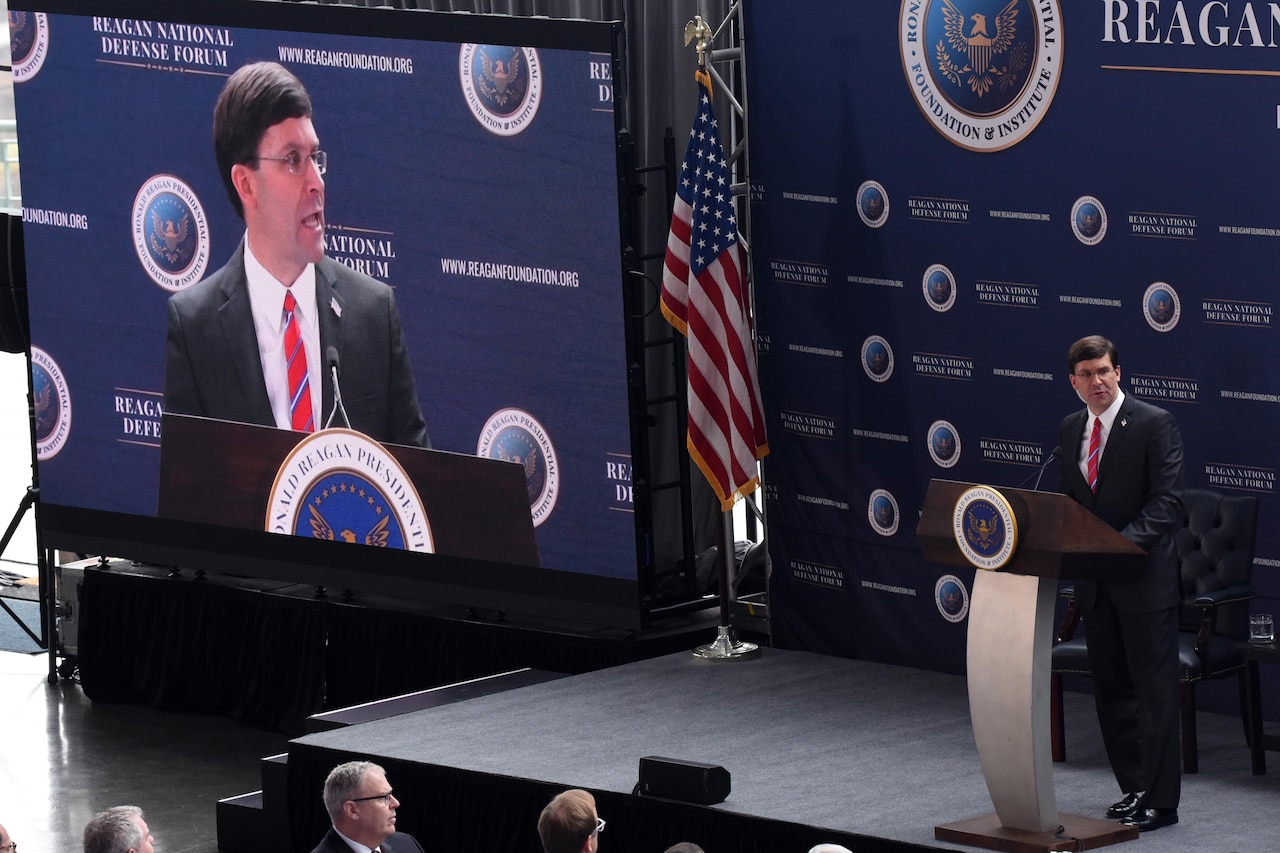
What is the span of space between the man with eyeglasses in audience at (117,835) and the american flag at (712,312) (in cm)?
393

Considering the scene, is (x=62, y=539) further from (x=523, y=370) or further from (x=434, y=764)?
(x=434, y=764)

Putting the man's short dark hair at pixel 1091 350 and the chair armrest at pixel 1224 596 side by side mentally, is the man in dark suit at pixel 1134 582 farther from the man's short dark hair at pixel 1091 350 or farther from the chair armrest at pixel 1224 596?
the chair armrest at pixel 1224 596

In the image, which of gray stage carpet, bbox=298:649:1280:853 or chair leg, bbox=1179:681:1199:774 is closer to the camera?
gray stage carpet, bbox=298:649:1280:853

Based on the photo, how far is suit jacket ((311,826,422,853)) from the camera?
575cm

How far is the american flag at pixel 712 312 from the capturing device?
8.52 meters

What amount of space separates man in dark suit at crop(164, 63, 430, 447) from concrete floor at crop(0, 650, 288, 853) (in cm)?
149

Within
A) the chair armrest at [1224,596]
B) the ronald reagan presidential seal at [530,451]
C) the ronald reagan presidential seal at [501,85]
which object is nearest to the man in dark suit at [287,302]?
the ronald reagan presidential seal at [530,451]

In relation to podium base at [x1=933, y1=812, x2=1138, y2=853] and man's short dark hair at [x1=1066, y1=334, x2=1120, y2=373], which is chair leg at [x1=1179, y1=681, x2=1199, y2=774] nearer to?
podium base at [x1=933, y1=812, x2=1138, y2=853]

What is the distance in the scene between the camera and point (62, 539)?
10.8 metres

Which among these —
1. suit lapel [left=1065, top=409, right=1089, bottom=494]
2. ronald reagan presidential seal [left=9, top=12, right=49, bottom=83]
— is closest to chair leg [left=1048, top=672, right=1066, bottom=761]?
suit lapel [left=1065, top=409, right=1089, bottom=494]

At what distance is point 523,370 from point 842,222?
1.45m

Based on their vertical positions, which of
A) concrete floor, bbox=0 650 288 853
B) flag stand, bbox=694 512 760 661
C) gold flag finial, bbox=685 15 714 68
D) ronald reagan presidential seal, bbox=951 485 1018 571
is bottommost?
concrete floor, bbox=0 650 288 853

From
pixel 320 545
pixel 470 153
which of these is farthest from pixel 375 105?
pixel 320 545

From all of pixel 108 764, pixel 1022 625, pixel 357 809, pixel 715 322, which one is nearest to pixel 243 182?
pixel 715 322
